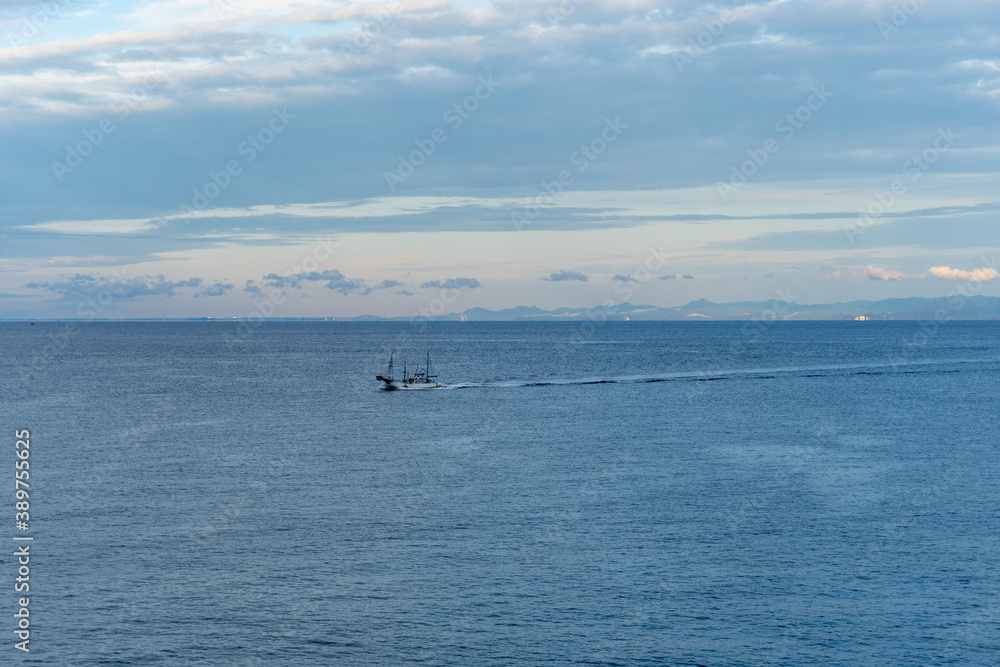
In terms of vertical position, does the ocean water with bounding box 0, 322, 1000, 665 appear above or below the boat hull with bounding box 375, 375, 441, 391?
below

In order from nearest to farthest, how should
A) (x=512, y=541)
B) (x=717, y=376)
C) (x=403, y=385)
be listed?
(x=512, y=541)
(x=403, y=385)
(x=717, y=376)

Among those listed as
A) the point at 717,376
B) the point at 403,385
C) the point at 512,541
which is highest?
the point at 717,376

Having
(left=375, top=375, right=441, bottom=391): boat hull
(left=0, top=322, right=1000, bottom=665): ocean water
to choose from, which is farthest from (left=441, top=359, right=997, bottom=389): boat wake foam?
(left=0, top=322, right=1000, bottom=665): ocean water

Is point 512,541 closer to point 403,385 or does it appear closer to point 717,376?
point 403,385

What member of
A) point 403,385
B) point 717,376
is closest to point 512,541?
point 403,385

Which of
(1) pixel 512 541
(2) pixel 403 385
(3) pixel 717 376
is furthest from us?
(3) pixel 717 376

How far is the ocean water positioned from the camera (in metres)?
44.2

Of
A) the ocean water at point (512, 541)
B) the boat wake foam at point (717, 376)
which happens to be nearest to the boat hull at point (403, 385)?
the boat wake foam at point (717, 376)

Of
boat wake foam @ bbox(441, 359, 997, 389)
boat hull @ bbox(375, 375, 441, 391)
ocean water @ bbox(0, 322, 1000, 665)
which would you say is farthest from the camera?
boat wake foam @ bbox(441, 359, 997, 389)

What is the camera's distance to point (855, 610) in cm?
4744

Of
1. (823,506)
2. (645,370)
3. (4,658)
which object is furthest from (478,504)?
(645,370)

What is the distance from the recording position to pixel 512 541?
57.9 m

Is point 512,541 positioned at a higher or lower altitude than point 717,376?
lower

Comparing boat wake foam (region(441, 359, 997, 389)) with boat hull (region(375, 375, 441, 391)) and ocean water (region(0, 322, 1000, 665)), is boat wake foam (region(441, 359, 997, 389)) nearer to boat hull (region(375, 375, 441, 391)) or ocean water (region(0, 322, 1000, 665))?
boat hull (region(375, 375, 441, 391))
